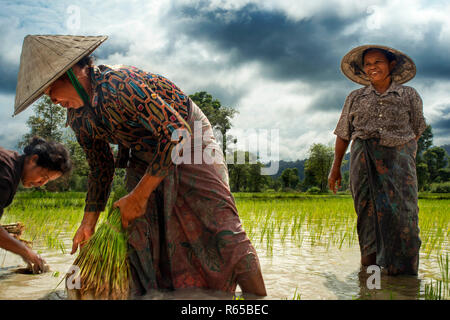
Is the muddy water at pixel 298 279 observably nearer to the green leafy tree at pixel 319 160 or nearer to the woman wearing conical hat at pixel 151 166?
the woman wearing conical hat at pixel 151 166

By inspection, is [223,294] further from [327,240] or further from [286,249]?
[327,240]

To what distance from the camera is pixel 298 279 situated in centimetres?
288

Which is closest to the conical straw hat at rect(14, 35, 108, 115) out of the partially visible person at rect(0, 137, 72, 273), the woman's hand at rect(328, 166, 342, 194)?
the partially visible person at rect(0, 137, 72, 273)

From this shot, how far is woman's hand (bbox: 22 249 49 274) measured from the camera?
8.79 feet

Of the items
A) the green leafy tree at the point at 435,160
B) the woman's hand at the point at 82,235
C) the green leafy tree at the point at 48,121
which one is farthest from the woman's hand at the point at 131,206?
the green leafy tree at the point at 435,160

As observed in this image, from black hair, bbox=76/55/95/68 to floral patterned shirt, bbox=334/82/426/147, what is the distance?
225cm

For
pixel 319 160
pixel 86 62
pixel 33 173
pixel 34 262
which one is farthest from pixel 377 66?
pixel 319 160

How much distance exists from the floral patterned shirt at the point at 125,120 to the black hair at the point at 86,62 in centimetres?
4

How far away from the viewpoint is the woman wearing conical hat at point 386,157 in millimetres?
3096

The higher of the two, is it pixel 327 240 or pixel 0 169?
pixel 0 169

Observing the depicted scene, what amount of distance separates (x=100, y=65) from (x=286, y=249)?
113 inches

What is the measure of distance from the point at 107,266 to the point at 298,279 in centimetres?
Result: 147

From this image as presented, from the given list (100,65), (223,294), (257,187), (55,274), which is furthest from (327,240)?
(257,187)

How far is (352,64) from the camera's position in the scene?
3.59 meters
